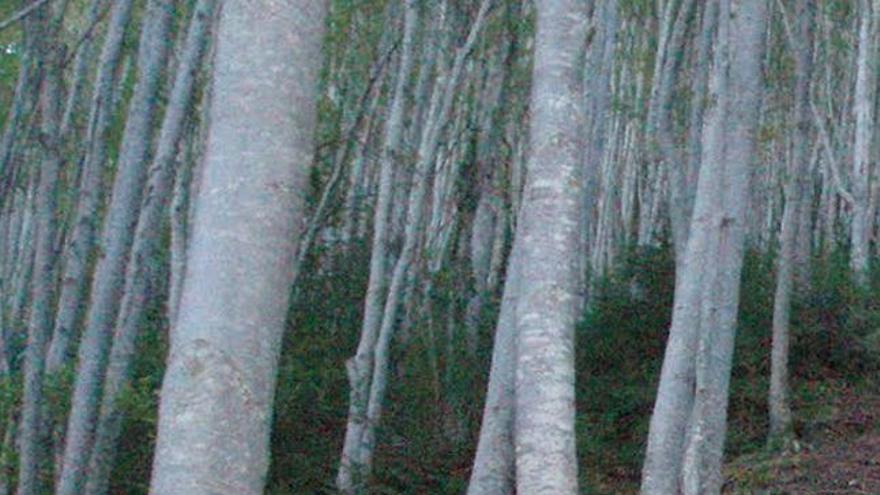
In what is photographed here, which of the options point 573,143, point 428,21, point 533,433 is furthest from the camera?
point 428,21

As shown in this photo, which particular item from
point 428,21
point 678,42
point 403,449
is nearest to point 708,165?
point 678,42

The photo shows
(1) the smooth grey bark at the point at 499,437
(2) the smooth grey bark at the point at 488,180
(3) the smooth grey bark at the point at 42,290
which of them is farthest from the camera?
(2) the smooth grey bark at the point at 488,180

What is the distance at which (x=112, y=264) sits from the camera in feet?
25.8

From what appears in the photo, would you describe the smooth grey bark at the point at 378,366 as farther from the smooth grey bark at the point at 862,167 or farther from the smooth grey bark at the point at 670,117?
the smooth grey bark at the point at 862,167

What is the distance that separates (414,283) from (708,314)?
5.61 meters

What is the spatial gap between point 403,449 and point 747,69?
469cm

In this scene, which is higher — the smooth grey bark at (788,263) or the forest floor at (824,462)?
the smooth grey bark at (788,263)

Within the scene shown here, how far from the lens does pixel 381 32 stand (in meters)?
19.6

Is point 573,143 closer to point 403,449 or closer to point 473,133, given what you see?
point 403,449

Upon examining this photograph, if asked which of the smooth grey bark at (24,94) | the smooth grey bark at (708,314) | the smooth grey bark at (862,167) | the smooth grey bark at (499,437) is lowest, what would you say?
the smooth grey bark at (499,437)

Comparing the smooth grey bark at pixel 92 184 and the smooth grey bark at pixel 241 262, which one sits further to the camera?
the smooth grey bark at pixel 92 184

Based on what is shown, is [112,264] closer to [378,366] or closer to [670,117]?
[378,366]

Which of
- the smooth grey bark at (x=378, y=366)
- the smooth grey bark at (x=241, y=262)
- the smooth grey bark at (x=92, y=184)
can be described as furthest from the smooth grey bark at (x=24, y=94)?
the smooth grey bark at (x=241, y=262)

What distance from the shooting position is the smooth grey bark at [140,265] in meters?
7.92
